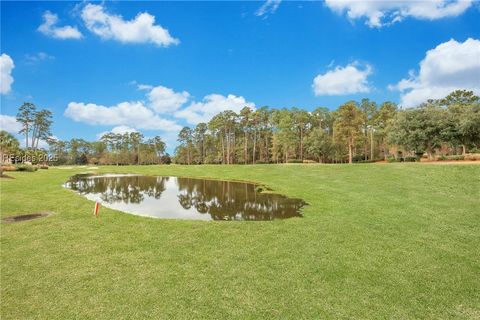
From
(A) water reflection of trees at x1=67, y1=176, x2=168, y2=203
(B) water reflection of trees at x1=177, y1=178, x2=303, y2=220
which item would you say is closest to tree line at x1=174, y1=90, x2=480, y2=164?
(B) water reflection of trees at x1=177, y1=178, x2=303, y2=220

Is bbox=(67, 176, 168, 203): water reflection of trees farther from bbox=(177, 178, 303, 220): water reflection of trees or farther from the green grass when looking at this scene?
the green grass

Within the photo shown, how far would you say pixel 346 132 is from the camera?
176ft

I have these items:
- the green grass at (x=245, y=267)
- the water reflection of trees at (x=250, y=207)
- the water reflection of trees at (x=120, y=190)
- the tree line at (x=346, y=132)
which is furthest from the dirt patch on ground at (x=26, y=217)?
the tree line at (x=346, y=132)

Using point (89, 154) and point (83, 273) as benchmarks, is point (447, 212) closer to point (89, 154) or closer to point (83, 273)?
point (83, 273)

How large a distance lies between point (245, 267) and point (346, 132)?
51.6 metres

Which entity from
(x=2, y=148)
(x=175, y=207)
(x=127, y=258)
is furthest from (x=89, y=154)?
(x=127, y=258)

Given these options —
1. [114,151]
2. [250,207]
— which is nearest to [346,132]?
[250,207]

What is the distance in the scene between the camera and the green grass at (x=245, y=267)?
5359 millimetres

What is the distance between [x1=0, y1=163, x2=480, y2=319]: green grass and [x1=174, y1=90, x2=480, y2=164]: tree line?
113 ft

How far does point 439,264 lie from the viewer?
24.4 ft

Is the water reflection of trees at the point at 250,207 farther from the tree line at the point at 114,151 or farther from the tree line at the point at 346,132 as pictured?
the tree line at the point at 114,151

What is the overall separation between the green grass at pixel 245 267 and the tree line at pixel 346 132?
34.5m

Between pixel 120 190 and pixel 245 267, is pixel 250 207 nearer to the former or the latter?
pixel 245 267

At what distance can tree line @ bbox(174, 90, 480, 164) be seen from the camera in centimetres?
4169
